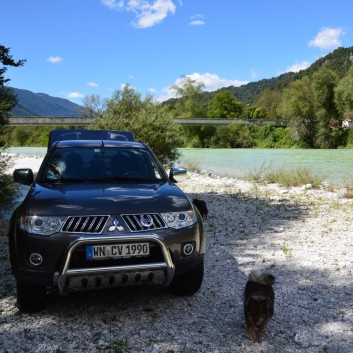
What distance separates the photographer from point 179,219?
4.15 m

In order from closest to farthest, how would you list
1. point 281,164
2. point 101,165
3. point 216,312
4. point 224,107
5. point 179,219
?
1. point 179,219
2. point 216,312
3. point 101,165
4. point 281,164
5. point 224,107

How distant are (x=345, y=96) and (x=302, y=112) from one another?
7.81 meters

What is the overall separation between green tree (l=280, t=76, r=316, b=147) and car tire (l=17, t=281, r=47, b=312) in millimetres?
70726

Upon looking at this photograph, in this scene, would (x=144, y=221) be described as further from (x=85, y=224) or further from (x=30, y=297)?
(x=30, y=297)

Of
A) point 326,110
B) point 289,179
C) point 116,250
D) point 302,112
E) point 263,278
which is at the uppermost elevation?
point 326,110

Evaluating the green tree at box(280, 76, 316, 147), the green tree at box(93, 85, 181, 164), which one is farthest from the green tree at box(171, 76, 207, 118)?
the green tree at box(93, 85, 181, 164)

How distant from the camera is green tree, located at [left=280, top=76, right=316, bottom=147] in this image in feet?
234

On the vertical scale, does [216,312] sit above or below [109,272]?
below

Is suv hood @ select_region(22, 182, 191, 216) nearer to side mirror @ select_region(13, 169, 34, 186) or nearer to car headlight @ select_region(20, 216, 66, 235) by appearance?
car headlight @ select_region(20, 216, 66, 235)

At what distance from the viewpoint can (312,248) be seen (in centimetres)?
709

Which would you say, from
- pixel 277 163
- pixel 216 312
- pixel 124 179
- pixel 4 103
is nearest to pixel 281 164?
pixel 277 163

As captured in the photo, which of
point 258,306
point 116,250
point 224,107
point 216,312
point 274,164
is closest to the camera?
point 258,306

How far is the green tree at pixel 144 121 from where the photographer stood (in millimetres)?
20312

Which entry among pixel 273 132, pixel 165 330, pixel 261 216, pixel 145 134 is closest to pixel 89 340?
pixel 165 330
